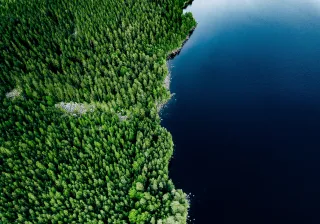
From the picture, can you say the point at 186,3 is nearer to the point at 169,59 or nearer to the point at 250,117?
the point at 169,59

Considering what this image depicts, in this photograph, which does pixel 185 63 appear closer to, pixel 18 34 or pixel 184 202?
pixel 184 202

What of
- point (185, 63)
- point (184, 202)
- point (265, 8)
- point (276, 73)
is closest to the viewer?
point (184, 202)

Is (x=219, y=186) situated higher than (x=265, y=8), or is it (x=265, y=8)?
(x=265, y=8)

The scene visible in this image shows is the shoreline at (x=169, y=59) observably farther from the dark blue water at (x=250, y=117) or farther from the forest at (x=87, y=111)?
the dark blue water at (x=250, y=117)

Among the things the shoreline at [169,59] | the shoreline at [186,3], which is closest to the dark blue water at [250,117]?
the shoreline at [169,59]

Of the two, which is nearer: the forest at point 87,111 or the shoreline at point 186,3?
the forest at point 87,111

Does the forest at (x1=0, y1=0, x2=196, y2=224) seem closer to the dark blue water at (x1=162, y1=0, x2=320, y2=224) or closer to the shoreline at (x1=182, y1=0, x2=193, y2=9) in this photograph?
the shoreline at (x1=182, y1=0, x2=193, y2=9)

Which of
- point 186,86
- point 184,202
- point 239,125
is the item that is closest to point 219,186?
point 184,202
